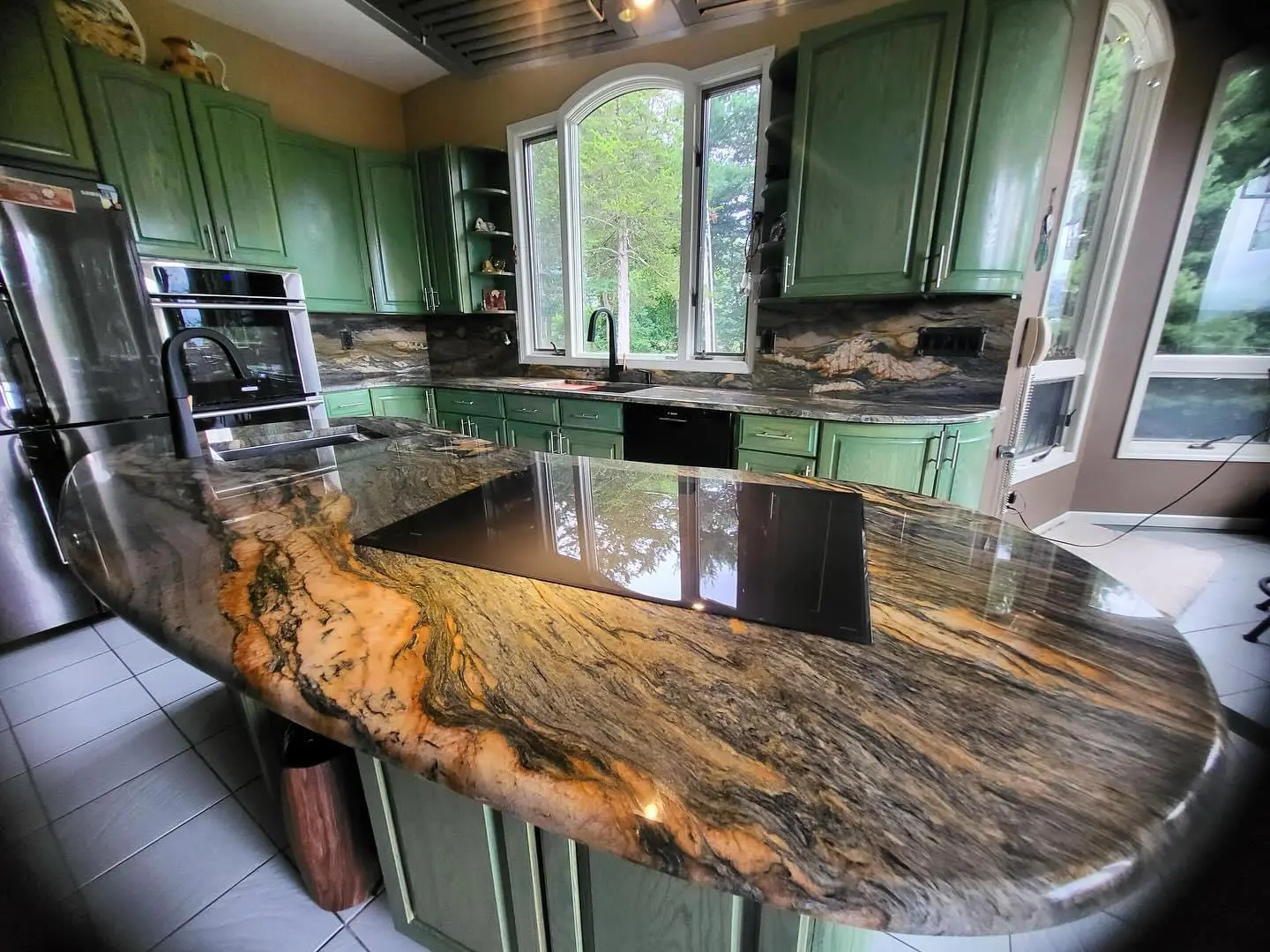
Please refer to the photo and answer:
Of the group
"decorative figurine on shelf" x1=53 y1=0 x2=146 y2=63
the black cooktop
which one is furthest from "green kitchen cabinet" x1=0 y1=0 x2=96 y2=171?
the black cooktop

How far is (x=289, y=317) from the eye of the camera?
2.81 m

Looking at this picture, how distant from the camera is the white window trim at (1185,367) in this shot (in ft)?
9.29

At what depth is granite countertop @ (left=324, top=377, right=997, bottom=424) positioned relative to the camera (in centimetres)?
216

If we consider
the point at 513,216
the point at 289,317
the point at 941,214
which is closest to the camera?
the point at 941,214

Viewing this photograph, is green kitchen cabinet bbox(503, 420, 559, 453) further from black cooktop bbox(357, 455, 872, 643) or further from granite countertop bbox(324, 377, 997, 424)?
black cooktop bbox(357, 455, 872, 643)

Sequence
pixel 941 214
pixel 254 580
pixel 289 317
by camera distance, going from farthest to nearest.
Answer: pixel 289 317 < pixel 941 214 < pixel 254 580

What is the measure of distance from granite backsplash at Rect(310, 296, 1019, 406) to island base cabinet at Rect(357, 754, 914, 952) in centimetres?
233

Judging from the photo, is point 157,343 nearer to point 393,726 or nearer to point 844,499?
point 393,726

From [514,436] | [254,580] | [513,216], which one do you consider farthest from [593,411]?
[254,580]

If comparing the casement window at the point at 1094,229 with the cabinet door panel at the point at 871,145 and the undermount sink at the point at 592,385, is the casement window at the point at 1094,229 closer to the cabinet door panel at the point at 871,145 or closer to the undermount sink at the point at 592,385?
the cabinet door panel at the point at 871,145

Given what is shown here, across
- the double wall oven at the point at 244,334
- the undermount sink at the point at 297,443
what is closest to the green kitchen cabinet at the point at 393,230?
the double wall oven at the point at 244,334

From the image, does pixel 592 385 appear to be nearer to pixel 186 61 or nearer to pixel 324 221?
pixel 324 221

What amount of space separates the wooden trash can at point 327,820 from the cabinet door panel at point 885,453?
79.6 inches

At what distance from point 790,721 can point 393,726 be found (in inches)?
14.9
